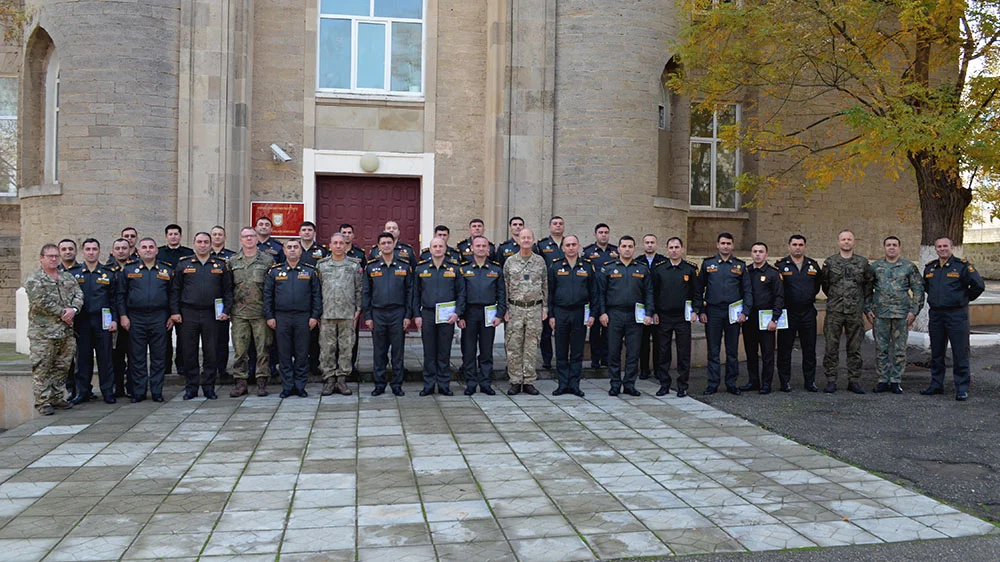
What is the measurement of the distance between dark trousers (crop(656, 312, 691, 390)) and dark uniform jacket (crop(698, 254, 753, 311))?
1.55ft

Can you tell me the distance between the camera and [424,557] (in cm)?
441

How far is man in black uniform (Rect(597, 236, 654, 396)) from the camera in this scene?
383 inches

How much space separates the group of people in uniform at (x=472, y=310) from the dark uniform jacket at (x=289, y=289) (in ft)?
0.05

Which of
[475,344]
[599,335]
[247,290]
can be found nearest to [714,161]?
[599,335]

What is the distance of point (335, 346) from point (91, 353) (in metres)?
2.67

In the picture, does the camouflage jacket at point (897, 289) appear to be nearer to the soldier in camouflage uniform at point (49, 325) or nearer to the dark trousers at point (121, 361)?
the dark trousers at point (121, 361)

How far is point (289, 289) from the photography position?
928 centimetres

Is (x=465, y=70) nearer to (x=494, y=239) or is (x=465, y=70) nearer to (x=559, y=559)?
(x=494, y=239)

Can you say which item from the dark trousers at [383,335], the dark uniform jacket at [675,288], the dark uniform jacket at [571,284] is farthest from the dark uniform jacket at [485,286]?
the dark uniform jacket at [675,288]

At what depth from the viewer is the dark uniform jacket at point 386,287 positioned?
9484 mm

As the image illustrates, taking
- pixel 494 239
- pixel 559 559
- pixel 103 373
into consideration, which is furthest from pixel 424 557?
pixel 494 239

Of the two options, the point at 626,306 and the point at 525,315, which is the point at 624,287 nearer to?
the point at 626,306

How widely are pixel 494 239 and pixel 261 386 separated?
5224 mm

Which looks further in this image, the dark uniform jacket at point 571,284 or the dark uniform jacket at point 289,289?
the dark uniform jacket at point 571,284
